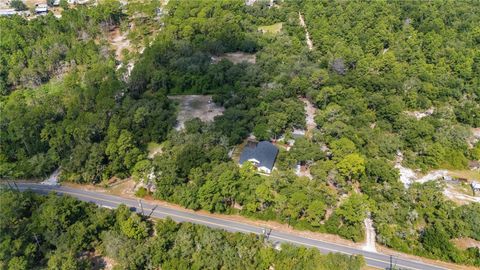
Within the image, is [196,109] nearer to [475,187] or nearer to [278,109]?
[278,109]

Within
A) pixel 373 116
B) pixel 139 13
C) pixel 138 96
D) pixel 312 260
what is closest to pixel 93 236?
pixel 312 260

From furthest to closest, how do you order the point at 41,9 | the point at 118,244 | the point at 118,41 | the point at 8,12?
the point at 41,9
the point at 8,12
the point at 118,41
the point at 118,244

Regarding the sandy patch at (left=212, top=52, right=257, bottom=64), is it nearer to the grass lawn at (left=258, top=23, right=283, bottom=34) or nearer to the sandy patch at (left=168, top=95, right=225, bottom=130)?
the grass lawn at (left=258, top=23, right=283, bottom=34)

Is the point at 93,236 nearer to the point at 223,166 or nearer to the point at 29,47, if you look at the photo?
the point at 223,166

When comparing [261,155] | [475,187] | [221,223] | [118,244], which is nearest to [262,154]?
[261,155]

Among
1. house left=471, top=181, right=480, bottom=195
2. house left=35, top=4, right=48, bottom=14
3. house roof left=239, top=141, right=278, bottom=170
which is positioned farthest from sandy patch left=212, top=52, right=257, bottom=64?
house left=35, top=4, right=48, bottom=14

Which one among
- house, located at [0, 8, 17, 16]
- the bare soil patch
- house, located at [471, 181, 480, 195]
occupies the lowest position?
house, located at [0, 8, 17, 16]
